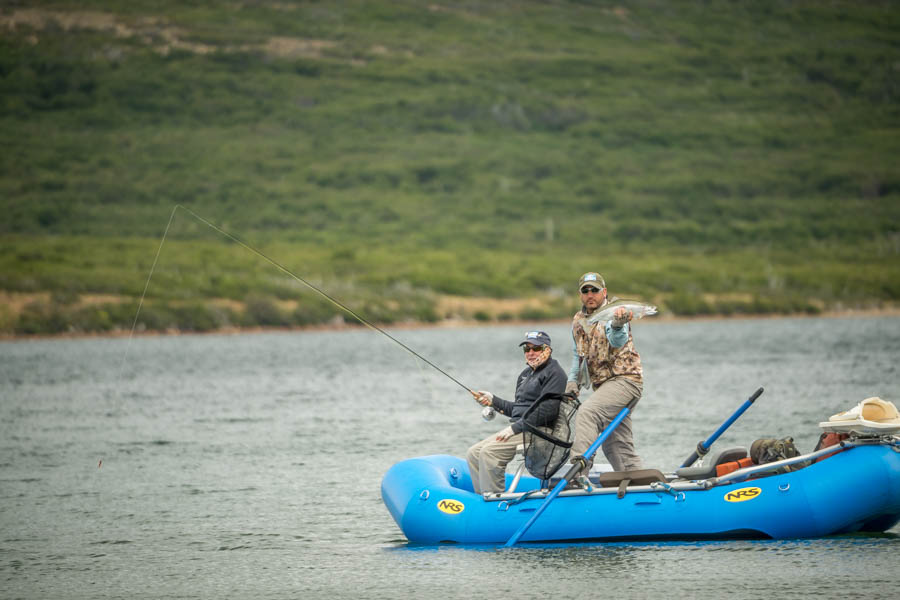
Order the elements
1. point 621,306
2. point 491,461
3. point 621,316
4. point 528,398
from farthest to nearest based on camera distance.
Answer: point 491,461 < point 528,398 < point 621,306 < point 621,316

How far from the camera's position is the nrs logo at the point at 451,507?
12.5 metres

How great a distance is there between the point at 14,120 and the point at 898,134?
86.2m

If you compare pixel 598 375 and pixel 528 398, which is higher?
pixel 598 375

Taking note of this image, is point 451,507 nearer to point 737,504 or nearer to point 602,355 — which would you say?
point 602,355

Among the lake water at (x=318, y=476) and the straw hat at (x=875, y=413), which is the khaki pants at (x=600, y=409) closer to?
the lake water at (x=318, y=476)

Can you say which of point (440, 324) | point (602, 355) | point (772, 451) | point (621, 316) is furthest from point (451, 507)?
point (440, 324)

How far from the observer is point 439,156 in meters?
133

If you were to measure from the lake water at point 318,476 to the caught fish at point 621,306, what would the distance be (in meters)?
2.16

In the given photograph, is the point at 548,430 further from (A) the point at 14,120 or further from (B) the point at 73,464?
(A) the point at 14,120

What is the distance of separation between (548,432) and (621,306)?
130cm

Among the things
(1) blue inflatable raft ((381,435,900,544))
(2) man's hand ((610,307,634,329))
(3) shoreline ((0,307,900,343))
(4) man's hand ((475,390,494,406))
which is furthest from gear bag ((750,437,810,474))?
(3) shoreline ((0,307,900,343))

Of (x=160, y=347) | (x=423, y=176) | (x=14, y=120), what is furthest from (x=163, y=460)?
(x=14, y=120)

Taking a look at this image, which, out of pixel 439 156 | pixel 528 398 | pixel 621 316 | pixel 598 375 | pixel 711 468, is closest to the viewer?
pixel 621 316

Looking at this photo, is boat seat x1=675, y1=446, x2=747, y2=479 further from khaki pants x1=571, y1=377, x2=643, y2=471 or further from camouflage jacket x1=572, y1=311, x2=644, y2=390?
camouflage jacket x1=572, y1=311, x2=644, y2=390
